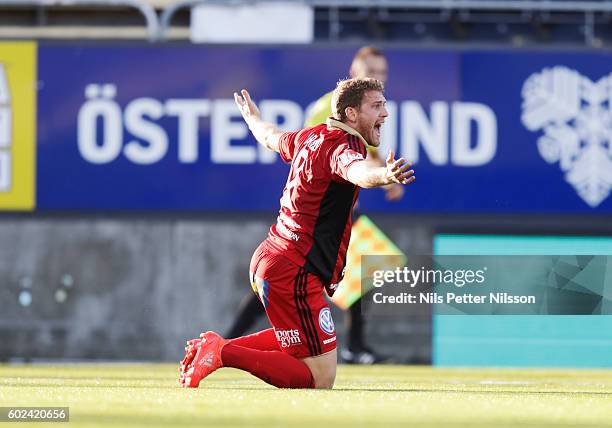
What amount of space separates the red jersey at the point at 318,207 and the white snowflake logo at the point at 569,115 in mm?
4338

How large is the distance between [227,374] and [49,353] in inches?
87.3

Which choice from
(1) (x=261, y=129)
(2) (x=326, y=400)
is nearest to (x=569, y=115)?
(1) (x=261, y=129)

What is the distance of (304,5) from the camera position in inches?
464

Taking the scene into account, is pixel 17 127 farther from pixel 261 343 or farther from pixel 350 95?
pixel 350 95

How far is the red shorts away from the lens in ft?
23.3

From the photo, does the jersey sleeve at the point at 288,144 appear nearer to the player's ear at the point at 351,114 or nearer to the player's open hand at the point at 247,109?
the player's ear at the point at 351,114

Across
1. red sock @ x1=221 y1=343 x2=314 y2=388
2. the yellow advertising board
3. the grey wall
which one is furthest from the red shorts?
the yellow advertising board

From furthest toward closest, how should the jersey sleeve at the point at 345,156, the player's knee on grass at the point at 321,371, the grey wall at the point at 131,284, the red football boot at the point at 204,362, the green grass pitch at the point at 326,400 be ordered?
the grey wall at the point at 131,284, the player's knee on grass at the point at 321,371, the red football boot at the point at 204,362, the jersey sleeve at the point at 345,156, the green grass pitch at the point at 326,400

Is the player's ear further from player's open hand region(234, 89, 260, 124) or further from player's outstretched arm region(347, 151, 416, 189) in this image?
player's open hand region(234, 89, 260, 124)

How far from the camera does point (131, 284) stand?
11250 millimetres

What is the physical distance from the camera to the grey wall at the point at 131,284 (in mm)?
11125

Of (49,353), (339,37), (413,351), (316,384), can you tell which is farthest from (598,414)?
(339,37)

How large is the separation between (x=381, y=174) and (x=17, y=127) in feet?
19.0

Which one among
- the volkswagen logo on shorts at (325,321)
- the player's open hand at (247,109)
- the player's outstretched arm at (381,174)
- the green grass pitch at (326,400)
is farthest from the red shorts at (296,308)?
the player's open hand at (247,109)
